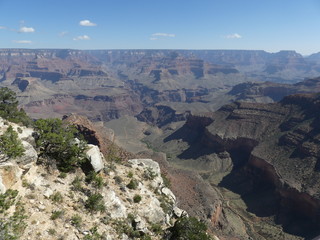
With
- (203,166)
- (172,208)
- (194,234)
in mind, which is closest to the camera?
(194,234)

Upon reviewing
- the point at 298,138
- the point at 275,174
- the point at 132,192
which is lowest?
the point at 275,174

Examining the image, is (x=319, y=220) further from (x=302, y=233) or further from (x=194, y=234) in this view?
(x=194, y=234)

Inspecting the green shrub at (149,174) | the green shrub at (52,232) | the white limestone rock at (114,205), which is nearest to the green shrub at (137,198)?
the white limestone rock at (114,205)

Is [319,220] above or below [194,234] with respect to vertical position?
below

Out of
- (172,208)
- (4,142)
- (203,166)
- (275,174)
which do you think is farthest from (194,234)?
(203,166)

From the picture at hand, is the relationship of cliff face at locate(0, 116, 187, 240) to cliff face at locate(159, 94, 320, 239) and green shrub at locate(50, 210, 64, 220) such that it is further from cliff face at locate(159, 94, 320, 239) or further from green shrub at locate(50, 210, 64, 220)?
cliff face at locate(159, 94, 320, 239)

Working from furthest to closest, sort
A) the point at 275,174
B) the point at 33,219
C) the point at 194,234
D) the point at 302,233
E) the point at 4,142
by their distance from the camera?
the point at 275,174, the point at 302,233, the point at 194,234, the point at 4,142, the point at 33,219

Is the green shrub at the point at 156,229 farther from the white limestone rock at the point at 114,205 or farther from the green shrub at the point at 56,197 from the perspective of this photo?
the green shrub at the point at 56,197

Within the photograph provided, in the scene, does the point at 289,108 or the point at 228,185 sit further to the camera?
the point at 289,108
